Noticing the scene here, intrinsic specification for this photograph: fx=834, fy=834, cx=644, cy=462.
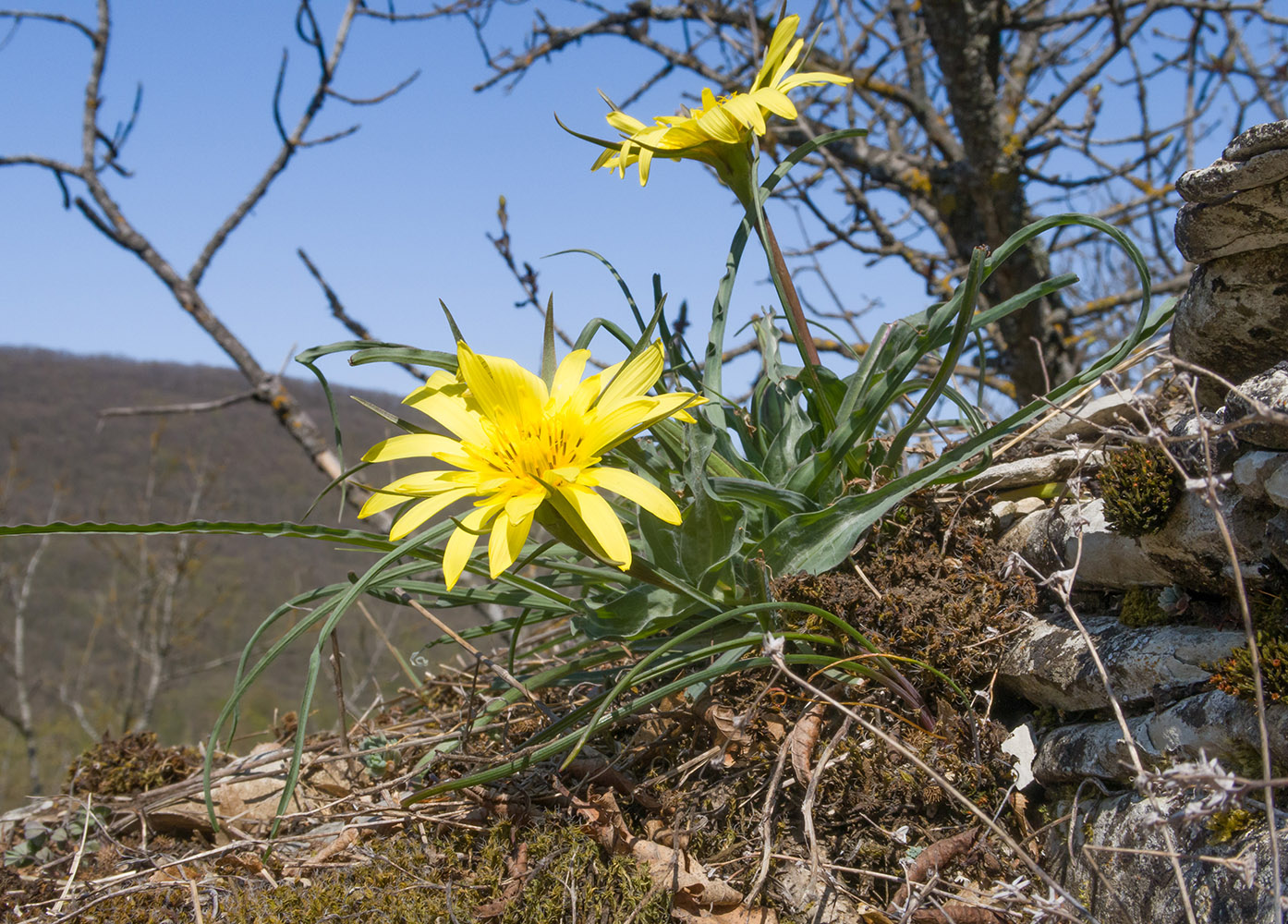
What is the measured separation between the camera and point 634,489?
1135mm

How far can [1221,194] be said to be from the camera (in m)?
1.19

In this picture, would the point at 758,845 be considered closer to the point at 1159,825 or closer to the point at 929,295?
the point at 1159,825

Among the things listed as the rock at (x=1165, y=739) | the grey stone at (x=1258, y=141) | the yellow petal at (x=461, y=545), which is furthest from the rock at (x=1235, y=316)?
the yellow petal at (x=461, y=545)

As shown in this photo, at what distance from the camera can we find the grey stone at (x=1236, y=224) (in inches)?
46.0

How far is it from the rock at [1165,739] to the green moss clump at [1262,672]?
35mm

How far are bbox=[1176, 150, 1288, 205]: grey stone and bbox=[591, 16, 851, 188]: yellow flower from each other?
568 mm

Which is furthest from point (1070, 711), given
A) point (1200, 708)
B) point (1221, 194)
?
point (1221, 194)

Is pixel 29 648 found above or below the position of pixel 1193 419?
below

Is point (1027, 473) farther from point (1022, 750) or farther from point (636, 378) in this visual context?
point (636, 378)

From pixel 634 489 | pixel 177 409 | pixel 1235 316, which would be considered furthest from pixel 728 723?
pixel 177 409

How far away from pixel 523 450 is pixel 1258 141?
3.58 feet

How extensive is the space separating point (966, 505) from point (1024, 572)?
187 millimetres

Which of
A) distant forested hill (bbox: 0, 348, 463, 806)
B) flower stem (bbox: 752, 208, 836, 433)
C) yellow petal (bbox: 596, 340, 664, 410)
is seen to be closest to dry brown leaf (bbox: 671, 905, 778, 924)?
yellow petal (bbox: 596, 340, 664, 410)

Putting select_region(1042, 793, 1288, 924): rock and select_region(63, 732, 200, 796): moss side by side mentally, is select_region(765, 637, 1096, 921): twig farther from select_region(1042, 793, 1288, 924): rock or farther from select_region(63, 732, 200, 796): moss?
select_region(63, 732, 200, 796): moss
